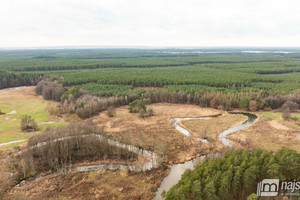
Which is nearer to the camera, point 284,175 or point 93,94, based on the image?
point 284,175

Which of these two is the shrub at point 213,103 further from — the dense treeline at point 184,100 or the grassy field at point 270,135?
the grassy field at point 270,135

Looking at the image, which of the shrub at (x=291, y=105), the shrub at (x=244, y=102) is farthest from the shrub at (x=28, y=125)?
the shrub at (x=291, y=105)

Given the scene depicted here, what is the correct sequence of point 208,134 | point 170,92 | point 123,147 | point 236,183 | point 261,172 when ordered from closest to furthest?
point 236,183 → point 261,172 → point 123,147 → point 208,134 → point 170,92

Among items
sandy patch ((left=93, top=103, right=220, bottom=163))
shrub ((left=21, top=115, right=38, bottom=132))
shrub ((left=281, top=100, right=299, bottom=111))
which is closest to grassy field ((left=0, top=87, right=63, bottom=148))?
shrub ((left=21, top=115, right=38, bottom=132))

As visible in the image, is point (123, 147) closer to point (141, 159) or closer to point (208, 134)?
point (141, 159)

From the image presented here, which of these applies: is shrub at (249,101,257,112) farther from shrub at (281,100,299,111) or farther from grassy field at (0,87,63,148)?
grassy field at (0,87,63,148)

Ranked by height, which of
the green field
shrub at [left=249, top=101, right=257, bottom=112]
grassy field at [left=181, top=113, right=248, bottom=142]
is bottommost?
grassy field at [left=181, top=113, right=248, bottom=142]

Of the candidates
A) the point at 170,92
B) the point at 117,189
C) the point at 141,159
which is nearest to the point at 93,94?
the point at 170,92
